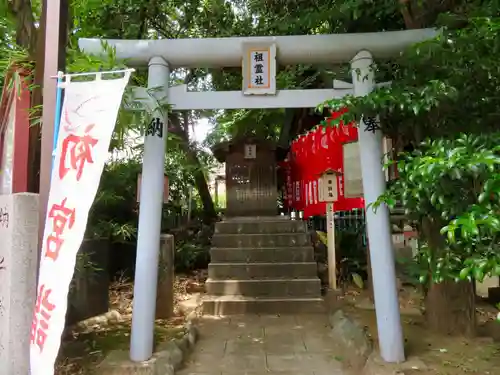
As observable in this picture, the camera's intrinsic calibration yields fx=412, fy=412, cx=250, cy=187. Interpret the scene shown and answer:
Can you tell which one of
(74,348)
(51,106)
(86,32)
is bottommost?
(74,348)

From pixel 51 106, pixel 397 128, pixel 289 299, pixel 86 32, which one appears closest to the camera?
pixel 51 106

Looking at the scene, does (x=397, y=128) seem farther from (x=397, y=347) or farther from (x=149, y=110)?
(x=149, y=110)

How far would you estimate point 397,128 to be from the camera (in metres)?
4.72

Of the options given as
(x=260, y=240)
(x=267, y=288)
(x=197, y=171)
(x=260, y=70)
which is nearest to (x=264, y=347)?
(x=267, y=288)

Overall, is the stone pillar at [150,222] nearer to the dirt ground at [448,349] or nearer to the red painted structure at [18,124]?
the red painted structure at [18,124]

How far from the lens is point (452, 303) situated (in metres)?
4.93

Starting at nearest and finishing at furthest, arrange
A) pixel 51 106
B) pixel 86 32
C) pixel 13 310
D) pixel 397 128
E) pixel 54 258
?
1. pixel 54 258
2. pixel 51 106
3. pixel 13 310
4. pixel 397 128
5. pixel 86 32

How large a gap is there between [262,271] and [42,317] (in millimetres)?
5610

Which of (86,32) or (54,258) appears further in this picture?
(86,32)

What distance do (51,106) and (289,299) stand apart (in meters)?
5.49

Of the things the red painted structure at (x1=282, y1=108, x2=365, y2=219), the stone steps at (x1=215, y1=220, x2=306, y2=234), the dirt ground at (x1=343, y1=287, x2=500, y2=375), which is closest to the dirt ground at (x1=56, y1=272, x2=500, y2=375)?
the dirt ground at (x1=343, y1=287, x2=500, y2=375)

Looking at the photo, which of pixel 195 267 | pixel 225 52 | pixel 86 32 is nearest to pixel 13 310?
pixel 225 52

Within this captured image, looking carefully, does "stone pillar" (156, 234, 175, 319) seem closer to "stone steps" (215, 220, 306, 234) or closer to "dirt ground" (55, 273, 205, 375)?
"dirt ground" (55, 273, 205, 375)

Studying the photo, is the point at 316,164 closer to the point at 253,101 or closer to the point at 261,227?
the point at 261,227
